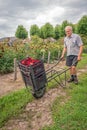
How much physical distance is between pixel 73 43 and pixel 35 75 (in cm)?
243

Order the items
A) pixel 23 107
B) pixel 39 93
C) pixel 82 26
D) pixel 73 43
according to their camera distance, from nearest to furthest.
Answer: pixel 23 107 → pixel 39 93 → pixel 73 43 → pixel 82 26

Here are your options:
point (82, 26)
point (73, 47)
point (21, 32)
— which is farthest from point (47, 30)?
point (73, 47)

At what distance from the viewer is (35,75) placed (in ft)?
23.2

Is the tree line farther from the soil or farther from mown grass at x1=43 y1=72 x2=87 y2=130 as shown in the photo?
mown grass at x1=43 y1=72 x2=87 y2=130

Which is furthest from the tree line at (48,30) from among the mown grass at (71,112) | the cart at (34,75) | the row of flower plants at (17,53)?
the cart at (34,75)

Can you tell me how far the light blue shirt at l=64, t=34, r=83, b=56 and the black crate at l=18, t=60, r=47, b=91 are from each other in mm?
1998

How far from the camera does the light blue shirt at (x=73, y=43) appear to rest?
876 centimetres

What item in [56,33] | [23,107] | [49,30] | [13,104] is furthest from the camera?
[56,33]

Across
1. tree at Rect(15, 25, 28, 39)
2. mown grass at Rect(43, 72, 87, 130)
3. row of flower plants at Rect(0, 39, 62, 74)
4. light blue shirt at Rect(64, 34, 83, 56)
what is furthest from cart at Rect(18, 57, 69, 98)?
tree at Rect(15, 25, 28, 39)

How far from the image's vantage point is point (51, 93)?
819 cm

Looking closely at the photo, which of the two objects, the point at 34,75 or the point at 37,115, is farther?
the point at 34,75

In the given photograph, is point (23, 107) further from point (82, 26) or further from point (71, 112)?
point (82, 26)

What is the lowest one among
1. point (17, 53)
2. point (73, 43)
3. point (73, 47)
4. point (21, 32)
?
point (21, 32)

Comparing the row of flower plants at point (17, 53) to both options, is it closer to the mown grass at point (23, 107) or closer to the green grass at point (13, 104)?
the green grass at point (13, 104)
